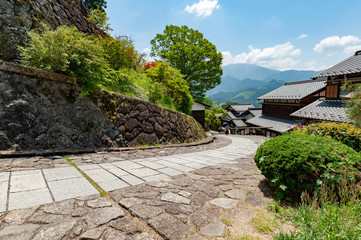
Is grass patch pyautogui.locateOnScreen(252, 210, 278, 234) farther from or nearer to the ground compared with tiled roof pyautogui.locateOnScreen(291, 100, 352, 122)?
nearer to the ground

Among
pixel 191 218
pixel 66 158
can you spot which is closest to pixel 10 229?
pixel 191 218

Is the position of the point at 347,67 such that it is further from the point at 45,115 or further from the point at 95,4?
the point at 95,4

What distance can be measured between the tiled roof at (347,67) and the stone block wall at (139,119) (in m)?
11.7

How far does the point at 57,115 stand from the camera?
4.45 meters

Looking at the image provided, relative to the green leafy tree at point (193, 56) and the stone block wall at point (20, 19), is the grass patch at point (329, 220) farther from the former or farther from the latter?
the green leafy tree at point (193, 56)

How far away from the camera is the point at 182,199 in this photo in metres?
2.48

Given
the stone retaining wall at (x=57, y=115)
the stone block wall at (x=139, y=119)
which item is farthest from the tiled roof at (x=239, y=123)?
the stone retaining wall at (x=57, y=115)

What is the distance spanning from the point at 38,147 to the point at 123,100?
2.90 meters

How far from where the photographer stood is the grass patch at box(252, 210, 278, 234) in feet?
6.10

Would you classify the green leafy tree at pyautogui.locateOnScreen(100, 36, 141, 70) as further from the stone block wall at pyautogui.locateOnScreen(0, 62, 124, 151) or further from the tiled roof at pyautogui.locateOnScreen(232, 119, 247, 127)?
the tiled roof at pyautogui.locateOnScreen(232, 119, 247, 127)

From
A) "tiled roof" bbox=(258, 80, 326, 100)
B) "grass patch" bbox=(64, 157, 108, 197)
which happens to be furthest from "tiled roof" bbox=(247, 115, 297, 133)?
"grass patch" bbox=(64, 157, 108, 197)

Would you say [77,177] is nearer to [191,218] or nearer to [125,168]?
[125,168]

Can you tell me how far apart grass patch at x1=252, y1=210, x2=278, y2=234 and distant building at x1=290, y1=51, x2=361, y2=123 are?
11.7 meters

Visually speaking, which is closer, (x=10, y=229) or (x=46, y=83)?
(x=10, y=229)
